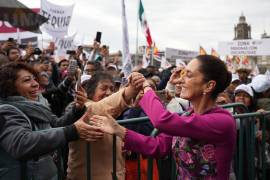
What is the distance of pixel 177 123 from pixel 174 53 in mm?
16147

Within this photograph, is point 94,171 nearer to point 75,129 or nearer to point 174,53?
point 75,129

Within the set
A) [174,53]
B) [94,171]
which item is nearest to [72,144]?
[94,171]

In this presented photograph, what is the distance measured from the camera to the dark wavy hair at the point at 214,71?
7.93 feet

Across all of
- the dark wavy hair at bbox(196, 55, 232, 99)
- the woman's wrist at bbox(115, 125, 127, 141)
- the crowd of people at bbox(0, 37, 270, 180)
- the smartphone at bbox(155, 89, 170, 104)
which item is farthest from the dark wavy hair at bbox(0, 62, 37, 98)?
the smartphone at bbox(155, 89, 170, 104)

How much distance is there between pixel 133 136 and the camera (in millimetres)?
2502

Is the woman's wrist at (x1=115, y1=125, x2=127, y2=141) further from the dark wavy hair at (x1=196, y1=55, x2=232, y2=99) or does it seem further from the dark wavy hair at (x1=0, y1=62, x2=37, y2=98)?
the dark wavy hair at (x1=0, y1=62, x2=37, y2=98)

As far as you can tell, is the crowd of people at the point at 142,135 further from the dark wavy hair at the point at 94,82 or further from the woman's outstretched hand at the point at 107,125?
the dark wavy hair at the point at 94,82

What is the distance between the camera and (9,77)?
2764mm

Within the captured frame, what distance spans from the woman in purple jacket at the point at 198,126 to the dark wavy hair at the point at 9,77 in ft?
2.14

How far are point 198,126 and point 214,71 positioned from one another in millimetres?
373

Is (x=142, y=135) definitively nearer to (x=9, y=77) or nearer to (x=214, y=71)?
(x=214, y=71)

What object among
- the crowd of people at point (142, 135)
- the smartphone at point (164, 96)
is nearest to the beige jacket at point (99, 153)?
the crowd of people at point (142, 135)

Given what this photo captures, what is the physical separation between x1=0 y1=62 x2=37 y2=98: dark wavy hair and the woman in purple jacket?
0.65m

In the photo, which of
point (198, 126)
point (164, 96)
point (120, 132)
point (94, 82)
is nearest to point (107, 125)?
point (120, 132)
